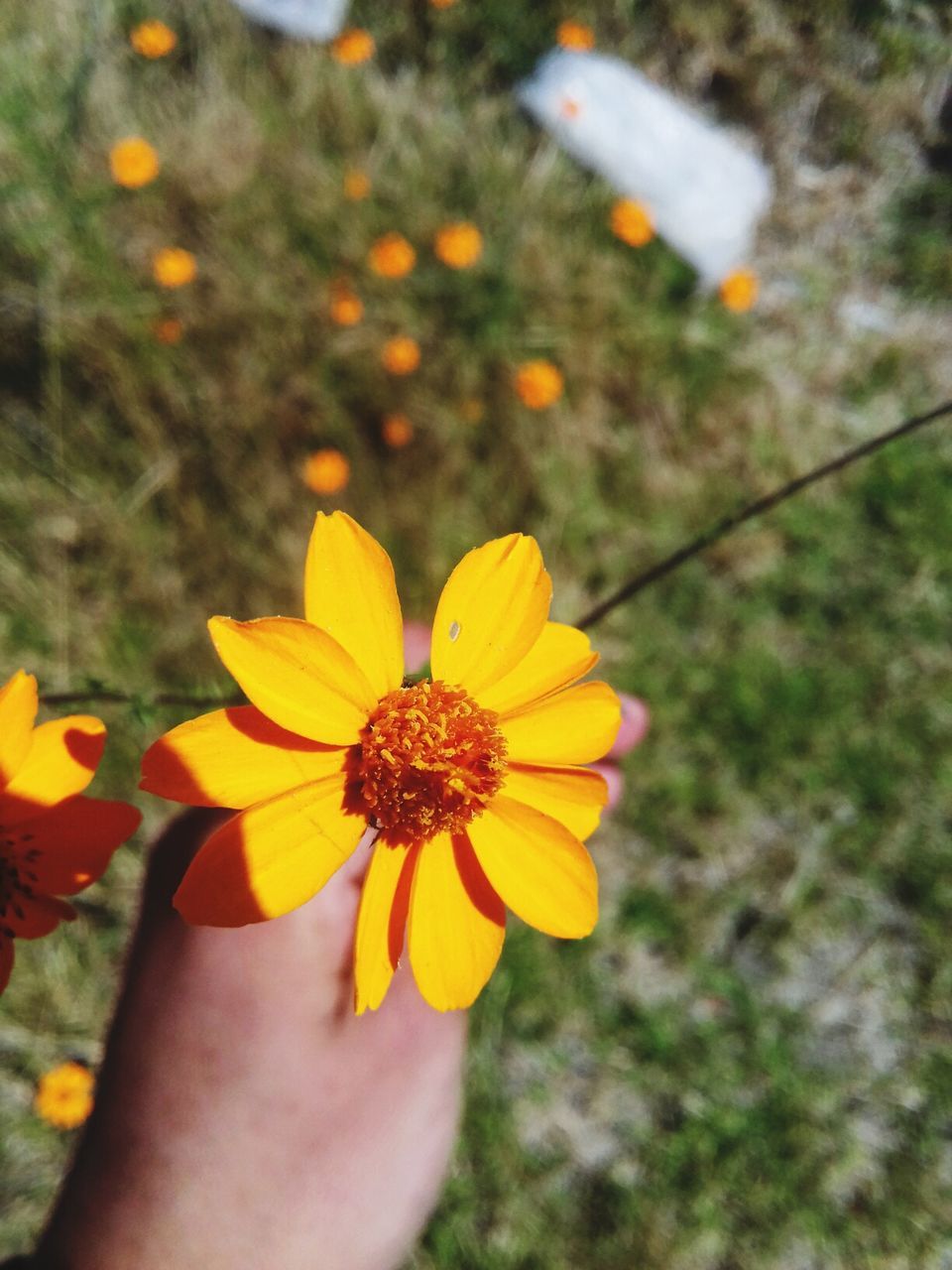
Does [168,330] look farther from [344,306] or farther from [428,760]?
[428,760]

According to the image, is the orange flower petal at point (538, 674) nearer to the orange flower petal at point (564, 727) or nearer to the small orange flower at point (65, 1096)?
the orange flower petal at point (564, 727)

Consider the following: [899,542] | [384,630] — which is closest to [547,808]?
[384,630]

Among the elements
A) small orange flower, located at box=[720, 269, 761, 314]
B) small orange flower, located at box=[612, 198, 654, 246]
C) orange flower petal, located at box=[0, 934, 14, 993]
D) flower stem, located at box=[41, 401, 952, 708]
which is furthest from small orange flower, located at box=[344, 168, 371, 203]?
orange flower petal, located at box=[0, 934, 14, 993]

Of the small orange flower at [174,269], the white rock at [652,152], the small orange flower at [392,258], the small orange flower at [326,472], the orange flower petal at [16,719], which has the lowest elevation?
the orange flower petal at [16,719]

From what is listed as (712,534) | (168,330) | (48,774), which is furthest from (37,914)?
A: (168,330)

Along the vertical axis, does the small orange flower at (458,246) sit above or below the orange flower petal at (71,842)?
above

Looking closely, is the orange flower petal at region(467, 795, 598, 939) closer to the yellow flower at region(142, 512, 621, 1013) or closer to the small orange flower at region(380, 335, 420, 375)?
the yellow flower at region(142, 512, 621, 1013)

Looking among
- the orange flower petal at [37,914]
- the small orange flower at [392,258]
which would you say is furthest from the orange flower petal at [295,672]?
the small orange flower at [392,258]
